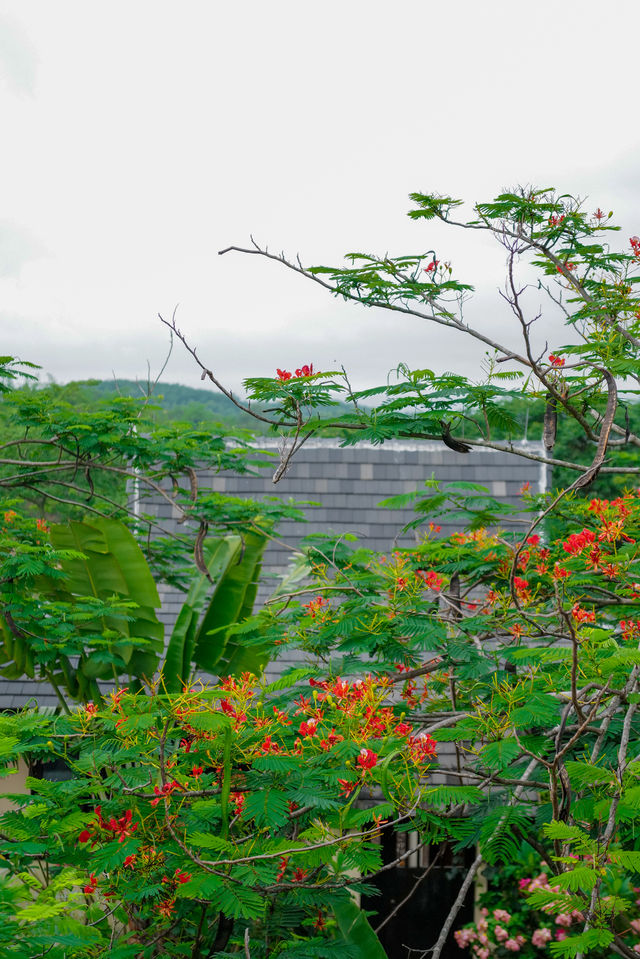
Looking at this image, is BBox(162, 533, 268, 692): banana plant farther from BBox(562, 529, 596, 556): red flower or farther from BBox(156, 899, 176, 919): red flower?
BBox(562, 529, 596, 556): red flower

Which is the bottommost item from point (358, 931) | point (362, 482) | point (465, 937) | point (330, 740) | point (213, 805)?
point (465, 937)

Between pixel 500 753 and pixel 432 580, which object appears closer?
pixel 500 753

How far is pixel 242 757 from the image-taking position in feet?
9.33

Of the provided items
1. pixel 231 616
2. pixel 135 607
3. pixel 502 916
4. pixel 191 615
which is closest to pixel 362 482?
pixel 231 616

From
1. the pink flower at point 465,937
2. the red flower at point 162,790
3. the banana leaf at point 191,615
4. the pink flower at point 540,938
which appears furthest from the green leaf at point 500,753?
the pink flower at point 465,937

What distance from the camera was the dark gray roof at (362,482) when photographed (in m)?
9.75

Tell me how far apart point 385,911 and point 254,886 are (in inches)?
252

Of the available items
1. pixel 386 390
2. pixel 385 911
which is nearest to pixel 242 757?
pixel 386 390

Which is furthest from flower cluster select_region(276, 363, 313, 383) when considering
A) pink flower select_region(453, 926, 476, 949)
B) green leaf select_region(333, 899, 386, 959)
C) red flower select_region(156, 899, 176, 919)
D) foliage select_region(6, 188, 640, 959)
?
pink flower select_region(453, 926, 476, 949)

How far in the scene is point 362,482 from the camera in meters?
10.0

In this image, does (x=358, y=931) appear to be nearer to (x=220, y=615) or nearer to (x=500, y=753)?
(x=500, y=753)

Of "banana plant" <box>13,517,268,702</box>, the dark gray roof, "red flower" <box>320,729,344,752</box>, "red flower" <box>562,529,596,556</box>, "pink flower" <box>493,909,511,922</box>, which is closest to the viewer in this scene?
"red flower" <box>320,729,344,752</box>

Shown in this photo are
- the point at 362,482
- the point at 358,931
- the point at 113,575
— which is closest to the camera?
the point at 358,931

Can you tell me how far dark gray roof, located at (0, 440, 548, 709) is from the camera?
9.75 meters
